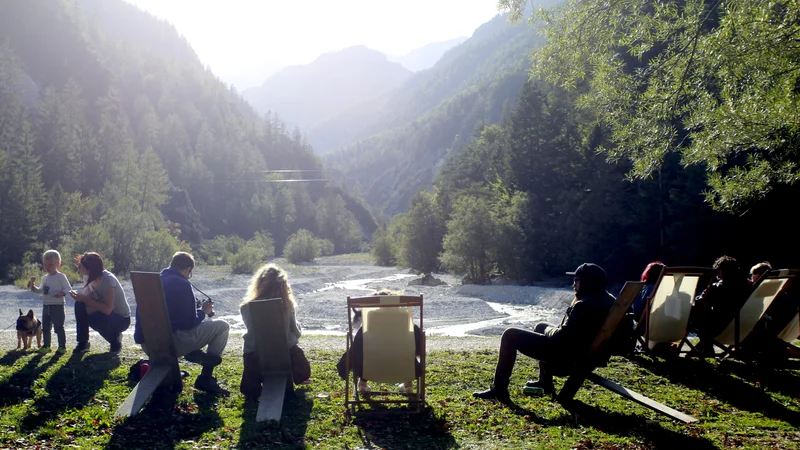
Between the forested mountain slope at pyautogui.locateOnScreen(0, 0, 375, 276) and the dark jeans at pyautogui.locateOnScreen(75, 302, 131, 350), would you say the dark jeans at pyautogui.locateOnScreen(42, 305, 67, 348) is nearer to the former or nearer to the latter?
the dark jeans at pyautogui.locateOnScreen(75, 302, 131, 350)

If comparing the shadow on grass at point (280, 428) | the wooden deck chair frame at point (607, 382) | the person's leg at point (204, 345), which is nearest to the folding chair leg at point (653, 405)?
the wooden deck chair frame at point (607, 382)

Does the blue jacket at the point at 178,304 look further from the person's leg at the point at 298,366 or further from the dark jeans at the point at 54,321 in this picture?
the dark jeans at the point at 54,321

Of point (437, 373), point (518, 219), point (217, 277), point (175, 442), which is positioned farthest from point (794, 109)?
point (217, 277)

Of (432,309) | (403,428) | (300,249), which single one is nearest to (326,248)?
(300,249)

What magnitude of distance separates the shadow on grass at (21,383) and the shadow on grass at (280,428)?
8.20ft

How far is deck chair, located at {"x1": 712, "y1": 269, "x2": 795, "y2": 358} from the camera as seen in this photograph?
9133mm

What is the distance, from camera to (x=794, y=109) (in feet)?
30.1

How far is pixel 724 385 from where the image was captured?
8.77 meters

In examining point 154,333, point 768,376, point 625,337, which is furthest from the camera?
point 625,337

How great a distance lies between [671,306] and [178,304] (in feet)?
23.0

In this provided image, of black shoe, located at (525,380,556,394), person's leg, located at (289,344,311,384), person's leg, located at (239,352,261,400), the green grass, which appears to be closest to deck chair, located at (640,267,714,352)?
the green grass

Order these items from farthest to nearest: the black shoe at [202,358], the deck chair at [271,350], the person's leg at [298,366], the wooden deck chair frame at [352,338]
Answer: the black shoe at [202,358] < the person's leg at [298,366] < the deck chair at [271,350] < the wooden deck chair frame at [352,338]

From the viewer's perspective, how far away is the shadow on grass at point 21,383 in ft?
23.6

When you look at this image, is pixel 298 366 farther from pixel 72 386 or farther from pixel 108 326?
pixel 108 326
